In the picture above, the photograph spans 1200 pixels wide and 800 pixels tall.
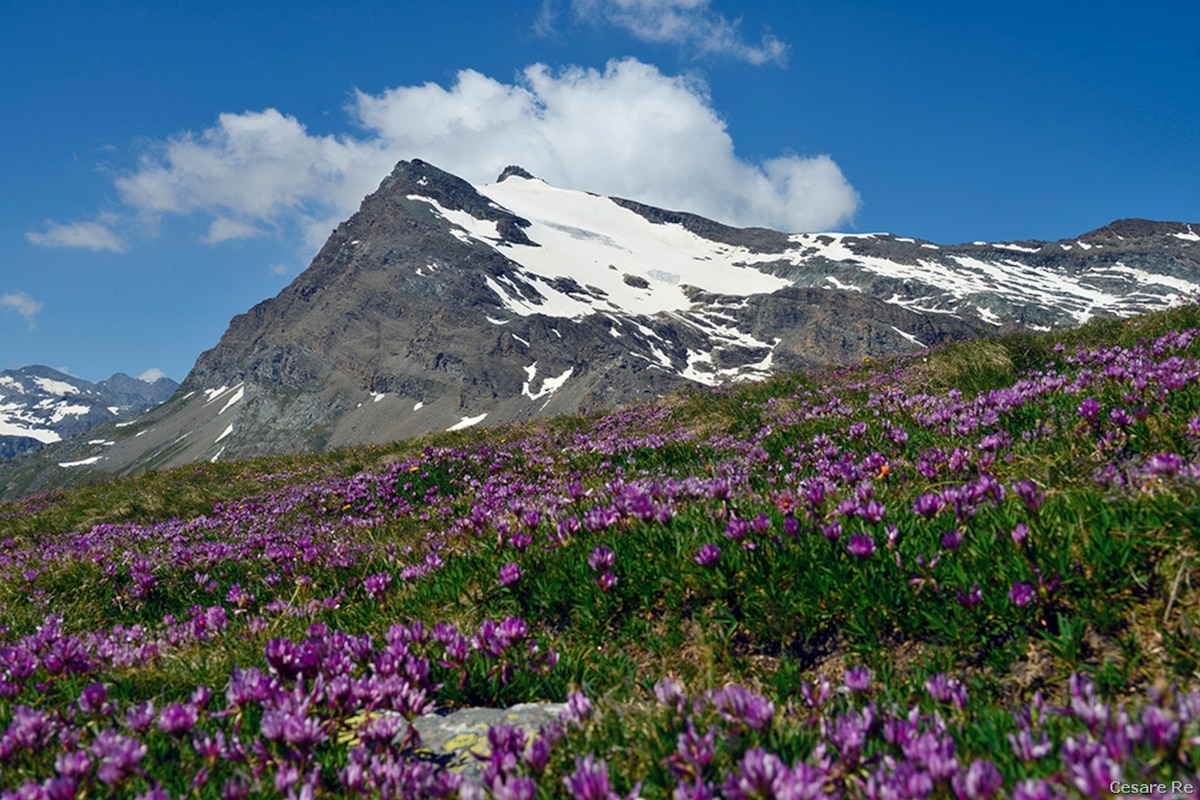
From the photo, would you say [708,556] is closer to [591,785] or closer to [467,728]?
[467,728]

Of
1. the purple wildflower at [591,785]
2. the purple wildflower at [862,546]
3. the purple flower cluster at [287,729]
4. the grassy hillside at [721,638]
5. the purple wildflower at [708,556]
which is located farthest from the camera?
the purple wildflower at [708,556]

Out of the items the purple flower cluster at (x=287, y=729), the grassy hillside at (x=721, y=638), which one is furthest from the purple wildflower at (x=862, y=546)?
the purple flower cluster at (x=287, y=729)

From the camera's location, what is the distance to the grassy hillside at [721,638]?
8.07 ft

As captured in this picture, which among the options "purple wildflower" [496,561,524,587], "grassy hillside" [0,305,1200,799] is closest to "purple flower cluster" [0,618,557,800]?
"grassy hillside" [0,305,1200,799]

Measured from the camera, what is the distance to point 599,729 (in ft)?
9.60

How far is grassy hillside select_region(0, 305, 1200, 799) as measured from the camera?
2461 millimetres

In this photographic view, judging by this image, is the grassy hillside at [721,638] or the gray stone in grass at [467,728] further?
the gray stone in grass at [467,728]

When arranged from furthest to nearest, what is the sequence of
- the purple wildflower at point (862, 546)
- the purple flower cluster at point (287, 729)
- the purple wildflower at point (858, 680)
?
the purple wildflower at point (862, 546) → the purple wildflower at point (858, 680) → the purple flower cluster at point (287, 729)

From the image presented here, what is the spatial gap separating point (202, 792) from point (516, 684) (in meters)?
1.50

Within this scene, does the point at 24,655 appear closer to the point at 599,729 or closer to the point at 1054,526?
the point at 599,729

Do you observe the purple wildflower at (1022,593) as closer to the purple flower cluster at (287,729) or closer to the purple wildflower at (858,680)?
the purple wildflower at (858,680)

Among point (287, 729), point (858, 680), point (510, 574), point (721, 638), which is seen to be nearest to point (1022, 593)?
point (858, 680)

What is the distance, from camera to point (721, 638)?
13.3ft

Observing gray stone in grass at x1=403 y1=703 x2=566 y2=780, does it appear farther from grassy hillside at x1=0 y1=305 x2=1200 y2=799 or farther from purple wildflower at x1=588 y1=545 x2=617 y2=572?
purple wildflower at x1=588 y1=545 x2=617 y2=572
